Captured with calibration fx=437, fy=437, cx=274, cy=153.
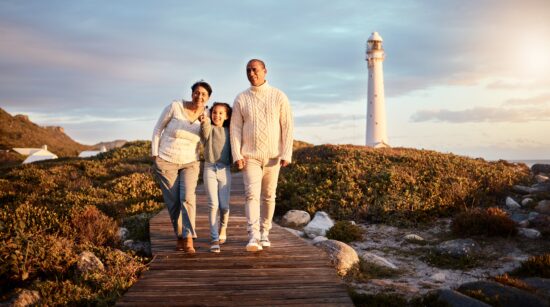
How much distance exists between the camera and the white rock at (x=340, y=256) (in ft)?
25.5

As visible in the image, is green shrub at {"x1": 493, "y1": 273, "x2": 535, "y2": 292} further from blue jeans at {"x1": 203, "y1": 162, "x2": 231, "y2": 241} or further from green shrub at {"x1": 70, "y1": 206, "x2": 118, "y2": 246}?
green shrub at {"x1": 70, "y1": 206, "x2": 118, "y2": 246}

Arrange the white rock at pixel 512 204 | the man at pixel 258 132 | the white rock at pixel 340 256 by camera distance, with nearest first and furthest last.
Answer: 1. the man at pixel 258 132
2. the white rock at pixel 340 256
3. the white rock at pixel 512 204

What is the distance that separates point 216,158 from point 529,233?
813cm

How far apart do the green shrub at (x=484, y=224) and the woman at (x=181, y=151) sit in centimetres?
711

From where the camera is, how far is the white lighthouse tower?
1492 inches

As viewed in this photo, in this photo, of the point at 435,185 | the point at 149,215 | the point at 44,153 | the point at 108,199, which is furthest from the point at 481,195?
the point at 44,153

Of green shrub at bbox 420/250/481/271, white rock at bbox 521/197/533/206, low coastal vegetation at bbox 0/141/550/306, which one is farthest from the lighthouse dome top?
green shrub at bbox 420/250/481/271

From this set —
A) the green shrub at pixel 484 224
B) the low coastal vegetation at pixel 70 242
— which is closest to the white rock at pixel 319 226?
the green shrub at pixel 484 224

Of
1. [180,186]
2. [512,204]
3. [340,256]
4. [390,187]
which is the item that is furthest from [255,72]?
[512,204]

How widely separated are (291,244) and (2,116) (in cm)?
8638

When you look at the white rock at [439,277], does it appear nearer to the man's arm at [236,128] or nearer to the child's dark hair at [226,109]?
the man's arm at [236,128]

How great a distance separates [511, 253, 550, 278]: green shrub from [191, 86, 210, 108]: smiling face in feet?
21.5

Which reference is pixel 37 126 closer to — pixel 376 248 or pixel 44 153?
pixel 44 153

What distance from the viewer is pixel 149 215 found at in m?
11.0
